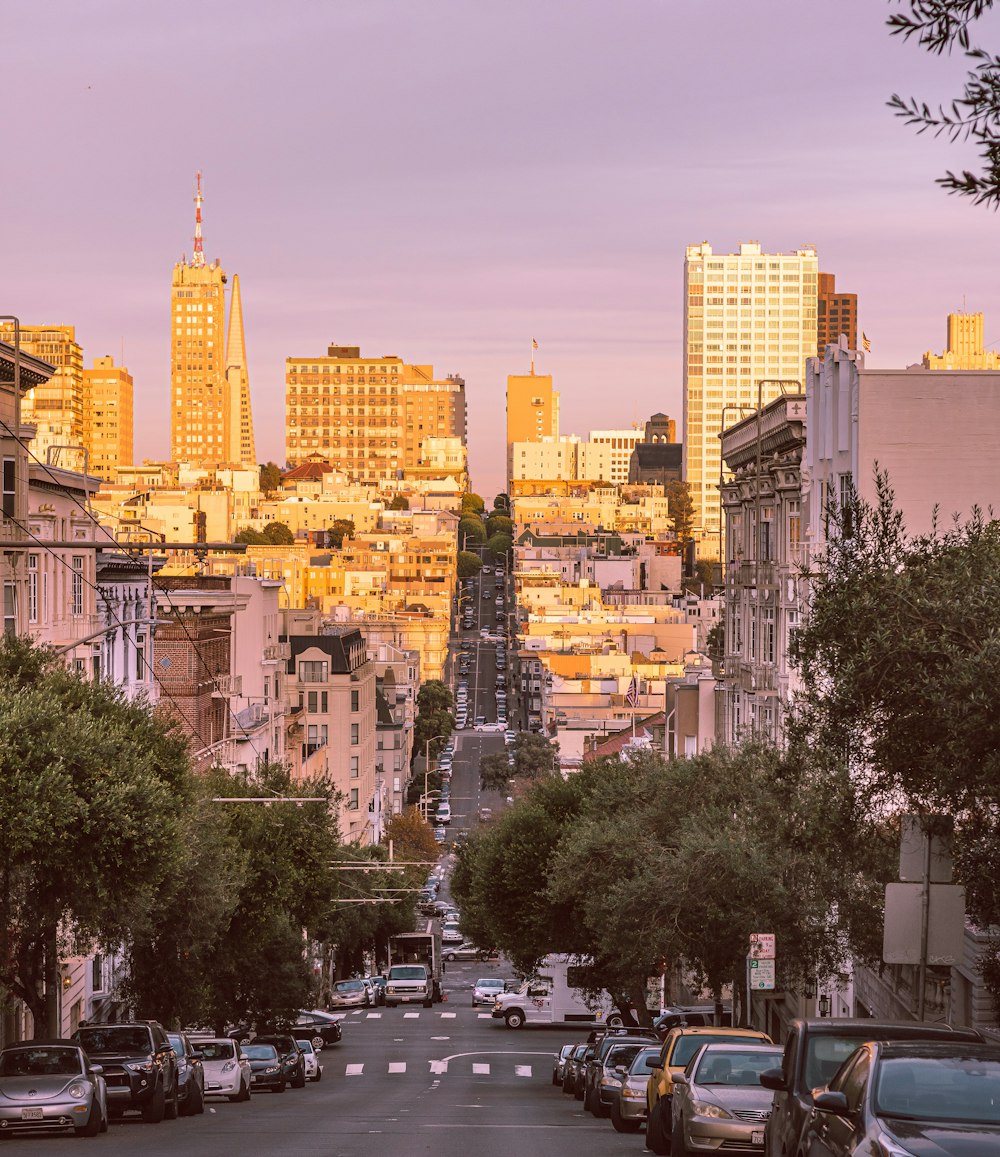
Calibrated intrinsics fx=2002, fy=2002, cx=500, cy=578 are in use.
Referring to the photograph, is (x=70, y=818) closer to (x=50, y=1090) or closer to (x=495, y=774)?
(x=50, y=1090)

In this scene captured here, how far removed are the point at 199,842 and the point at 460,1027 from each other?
40.2 meters

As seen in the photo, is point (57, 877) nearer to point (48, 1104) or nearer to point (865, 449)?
point (48, 1104)

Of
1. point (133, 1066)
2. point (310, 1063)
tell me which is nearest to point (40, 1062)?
point (133, 1066)

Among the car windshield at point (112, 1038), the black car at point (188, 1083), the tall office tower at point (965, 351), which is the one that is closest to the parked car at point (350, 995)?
the tall office tower at point (965, 351)

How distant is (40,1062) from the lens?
29.7 meters

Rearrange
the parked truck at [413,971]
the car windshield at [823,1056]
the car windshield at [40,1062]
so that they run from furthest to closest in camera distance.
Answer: the parked truck at [413,971], the car windshield at [40,1062], the car windshield at [823,1056]

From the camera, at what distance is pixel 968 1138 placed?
12609 mm

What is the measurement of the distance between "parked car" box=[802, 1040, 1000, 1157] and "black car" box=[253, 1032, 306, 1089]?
34493 mm

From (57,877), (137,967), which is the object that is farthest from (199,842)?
(57,877)

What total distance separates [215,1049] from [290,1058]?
6.23 meters

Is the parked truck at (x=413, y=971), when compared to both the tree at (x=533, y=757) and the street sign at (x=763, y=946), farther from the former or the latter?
the tree at (x=533, y=757)

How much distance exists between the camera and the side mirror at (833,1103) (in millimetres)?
13522

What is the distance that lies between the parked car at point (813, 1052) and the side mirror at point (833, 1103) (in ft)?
9.81

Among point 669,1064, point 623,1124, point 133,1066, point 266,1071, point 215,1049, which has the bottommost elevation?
point 266,1071
